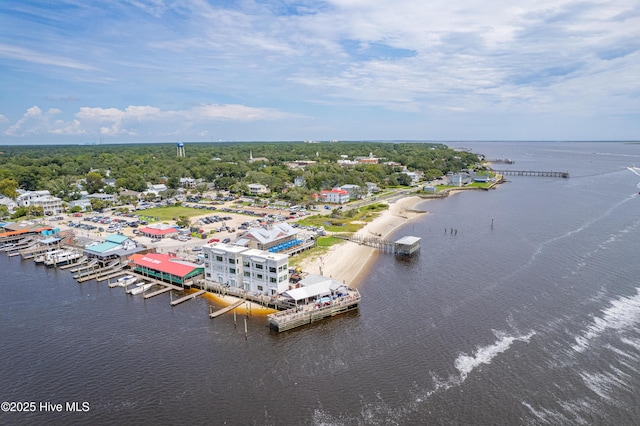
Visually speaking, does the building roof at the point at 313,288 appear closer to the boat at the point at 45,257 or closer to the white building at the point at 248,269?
the white building at the point at 248,269

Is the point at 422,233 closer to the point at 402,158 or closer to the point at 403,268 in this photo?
the point at 403,268

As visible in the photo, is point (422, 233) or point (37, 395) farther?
point (422, 233)

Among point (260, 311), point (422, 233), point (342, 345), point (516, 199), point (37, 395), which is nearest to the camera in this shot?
point (37, 395)

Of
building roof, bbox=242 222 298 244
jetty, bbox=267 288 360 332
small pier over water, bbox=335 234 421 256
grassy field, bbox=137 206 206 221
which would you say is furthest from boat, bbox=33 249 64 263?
small pier over water, bbox=335 234 421 256

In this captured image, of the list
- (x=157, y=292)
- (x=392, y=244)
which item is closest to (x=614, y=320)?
(x=392, y=244)

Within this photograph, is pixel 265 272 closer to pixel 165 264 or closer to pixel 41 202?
pixel 165 264

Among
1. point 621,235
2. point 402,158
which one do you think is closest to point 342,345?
point 621,235
